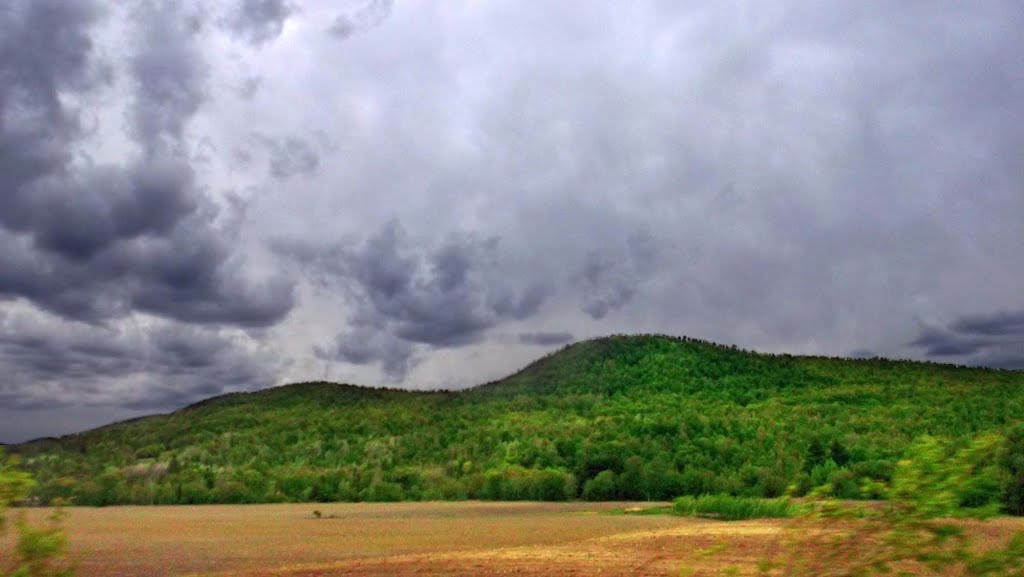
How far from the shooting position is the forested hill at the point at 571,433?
37688mm

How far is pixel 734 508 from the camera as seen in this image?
78.6 ft

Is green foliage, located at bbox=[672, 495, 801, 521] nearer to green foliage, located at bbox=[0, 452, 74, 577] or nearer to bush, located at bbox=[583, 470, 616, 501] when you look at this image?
bush, located at bbox=[583, 470, 616, 501]

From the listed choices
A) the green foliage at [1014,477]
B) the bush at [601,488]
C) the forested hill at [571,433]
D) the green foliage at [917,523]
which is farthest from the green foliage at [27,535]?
the bush at [601,488]

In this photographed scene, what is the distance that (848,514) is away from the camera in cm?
602

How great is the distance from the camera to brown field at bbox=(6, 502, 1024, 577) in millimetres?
12312

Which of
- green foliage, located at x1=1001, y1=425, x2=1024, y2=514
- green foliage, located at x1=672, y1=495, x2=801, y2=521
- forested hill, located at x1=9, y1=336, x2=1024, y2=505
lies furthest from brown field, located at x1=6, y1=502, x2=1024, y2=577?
green foliage, located at x1=1001, y1=425, x2=1024, y2=514

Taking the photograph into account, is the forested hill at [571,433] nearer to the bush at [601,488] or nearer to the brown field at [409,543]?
the bush at [601,488]

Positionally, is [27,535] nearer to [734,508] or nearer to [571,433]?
[734,508]

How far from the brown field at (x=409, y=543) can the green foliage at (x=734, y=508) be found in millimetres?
1553

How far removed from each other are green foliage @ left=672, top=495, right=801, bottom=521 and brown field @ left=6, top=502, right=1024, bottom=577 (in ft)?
5.10

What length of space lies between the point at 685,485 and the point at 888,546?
33.4 meters

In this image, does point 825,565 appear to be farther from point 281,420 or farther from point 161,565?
point 281,420

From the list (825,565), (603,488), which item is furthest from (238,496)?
(825,565)

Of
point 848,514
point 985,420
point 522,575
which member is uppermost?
point 985,420
